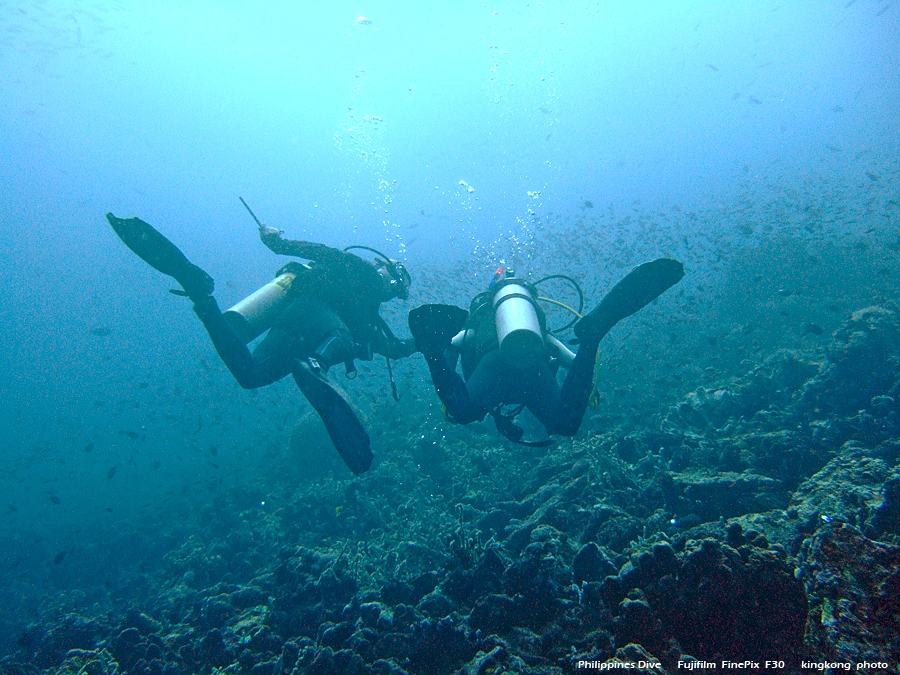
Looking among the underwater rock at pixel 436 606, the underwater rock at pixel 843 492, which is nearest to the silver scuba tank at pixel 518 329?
the underwater rock at pixel 436 606

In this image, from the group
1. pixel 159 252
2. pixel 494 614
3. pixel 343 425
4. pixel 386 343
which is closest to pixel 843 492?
pixel 494 614

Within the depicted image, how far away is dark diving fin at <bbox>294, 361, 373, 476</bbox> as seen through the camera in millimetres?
5105

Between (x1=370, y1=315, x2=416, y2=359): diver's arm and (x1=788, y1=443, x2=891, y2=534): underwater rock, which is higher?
(x1=370, y1=315, x2=416, y2=359): diver's arm

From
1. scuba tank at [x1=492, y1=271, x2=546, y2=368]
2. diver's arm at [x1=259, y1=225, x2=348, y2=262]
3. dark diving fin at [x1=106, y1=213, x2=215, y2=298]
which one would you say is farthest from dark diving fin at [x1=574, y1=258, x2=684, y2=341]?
dark diving fin at [x1=106, y1=213, x2=215, y2=298]

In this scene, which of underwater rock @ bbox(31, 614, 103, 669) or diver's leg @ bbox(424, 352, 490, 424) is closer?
diver's leg @ bbox(424, 352, 490, 424)

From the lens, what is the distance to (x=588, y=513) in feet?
18.7

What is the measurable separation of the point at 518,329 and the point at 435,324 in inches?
47.4

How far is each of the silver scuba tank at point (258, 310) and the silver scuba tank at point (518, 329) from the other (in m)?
3.33

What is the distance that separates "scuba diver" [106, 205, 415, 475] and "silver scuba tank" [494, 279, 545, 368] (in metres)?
2.24

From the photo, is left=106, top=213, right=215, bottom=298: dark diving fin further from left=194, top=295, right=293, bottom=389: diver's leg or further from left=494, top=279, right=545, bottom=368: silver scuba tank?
left=494, top=279, right=545, bottom=368: silver scuba tank

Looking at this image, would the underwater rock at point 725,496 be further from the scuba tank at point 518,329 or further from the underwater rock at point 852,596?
the scuba tank at point 518,329

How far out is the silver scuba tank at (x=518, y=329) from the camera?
4.87m

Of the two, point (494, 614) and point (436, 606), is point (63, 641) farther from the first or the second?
point (494, 614)

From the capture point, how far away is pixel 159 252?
4.54 metres
